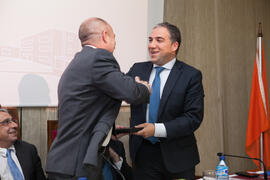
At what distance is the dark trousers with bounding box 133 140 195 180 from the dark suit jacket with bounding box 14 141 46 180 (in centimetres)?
106

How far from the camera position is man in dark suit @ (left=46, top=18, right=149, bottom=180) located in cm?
146

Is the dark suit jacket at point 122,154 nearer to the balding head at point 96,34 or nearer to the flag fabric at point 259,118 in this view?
the balding head at point 96,34

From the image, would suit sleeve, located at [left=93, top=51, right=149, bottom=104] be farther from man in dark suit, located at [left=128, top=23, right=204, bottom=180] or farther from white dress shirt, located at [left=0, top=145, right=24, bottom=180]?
white dress shirt, located at [left=0, top=145, right=24, bottom=180]

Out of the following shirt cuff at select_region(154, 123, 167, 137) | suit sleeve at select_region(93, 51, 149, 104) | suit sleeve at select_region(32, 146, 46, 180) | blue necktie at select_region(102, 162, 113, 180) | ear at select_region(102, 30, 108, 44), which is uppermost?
ear at select_region(102, 30, 108, 44)

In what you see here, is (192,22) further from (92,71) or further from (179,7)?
(92,71)

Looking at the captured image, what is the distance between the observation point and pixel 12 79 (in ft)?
9.37

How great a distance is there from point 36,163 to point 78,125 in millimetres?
1500

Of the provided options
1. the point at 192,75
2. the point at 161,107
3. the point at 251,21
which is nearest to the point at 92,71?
the point at 161,107

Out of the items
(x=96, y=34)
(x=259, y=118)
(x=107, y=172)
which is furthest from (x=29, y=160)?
(x=259, y=118)

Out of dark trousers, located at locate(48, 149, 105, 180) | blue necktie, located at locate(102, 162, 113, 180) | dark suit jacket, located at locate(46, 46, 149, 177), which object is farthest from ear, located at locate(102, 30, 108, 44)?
blue necktie, located at locate(102, 162, 113, 180)

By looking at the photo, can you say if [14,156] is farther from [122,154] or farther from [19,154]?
[122,154]

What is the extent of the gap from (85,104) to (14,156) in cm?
151

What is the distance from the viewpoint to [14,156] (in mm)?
2682

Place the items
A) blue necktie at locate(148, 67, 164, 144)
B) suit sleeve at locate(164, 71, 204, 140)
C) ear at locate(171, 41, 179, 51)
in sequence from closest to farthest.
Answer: suit sleeve at locate(164, 71, 204, 140) < blue necktie at locate(148, 67, 164, 144) < ear at locate(171, 41, 179, 51)
